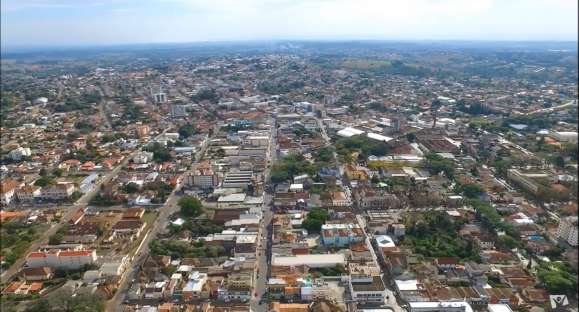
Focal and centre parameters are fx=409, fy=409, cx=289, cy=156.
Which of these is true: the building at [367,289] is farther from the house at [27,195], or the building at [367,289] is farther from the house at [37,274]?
the house at [27,195]

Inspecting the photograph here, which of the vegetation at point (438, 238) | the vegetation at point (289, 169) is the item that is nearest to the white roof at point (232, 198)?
the vegetation at point (289, 169)

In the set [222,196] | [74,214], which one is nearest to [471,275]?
[222,196]

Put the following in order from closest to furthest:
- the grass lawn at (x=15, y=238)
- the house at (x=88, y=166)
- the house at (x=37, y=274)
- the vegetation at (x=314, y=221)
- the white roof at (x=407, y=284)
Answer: the white roof at (x=407, y=284) → the house at (x=37, y=274) → the grass lawn at (x=15, y=238) → the vegetation at (x=314, y=221) → the house at (x=88, y=166)

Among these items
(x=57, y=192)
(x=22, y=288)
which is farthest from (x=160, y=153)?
(x=22, y=288)

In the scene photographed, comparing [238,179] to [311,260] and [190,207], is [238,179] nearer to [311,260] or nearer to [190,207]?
[190,207]

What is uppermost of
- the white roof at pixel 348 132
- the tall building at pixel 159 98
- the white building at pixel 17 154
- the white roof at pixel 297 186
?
the tall building at pixel 159 98

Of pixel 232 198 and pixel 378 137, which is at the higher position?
pixel 378 137

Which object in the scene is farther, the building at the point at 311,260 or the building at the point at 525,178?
the building at the point at 525,178
